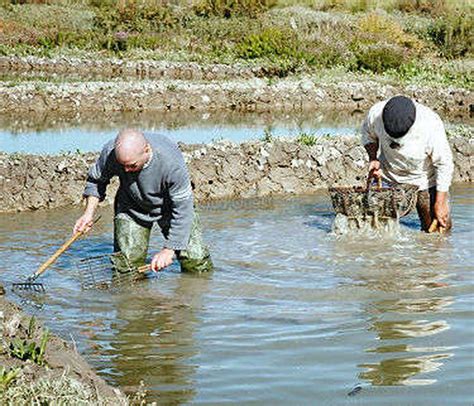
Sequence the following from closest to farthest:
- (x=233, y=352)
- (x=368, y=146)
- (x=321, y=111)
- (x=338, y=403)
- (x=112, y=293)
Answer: (x=338, y=403)
(x=233, y=352)
(x=112, y=293)
(x=368, y=146)
(x=321, y=111)

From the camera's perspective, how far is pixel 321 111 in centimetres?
2197

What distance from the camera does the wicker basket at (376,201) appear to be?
9938mm

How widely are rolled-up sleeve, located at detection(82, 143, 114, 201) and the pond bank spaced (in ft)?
13.0

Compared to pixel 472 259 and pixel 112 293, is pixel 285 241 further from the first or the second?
pixel 112 293

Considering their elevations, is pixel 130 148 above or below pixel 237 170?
above

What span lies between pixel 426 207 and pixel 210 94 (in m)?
12.0

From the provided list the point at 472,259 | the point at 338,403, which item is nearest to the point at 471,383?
the point at 338,403

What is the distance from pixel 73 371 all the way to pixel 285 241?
5397mm

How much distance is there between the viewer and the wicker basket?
9938mm

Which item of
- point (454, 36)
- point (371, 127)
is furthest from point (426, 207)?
point (454, 36)

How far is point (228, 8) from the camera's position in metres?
35.2

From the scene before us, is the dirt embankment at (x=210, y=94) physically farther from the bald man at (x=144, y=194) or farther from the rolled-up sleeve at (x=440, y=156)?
the bald man at (x=144, y=194)

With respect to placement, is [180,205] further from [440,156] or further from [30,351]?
[440,156]

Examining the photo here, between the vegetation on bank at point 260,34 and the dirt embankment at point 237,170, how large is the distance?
11.0 meters
